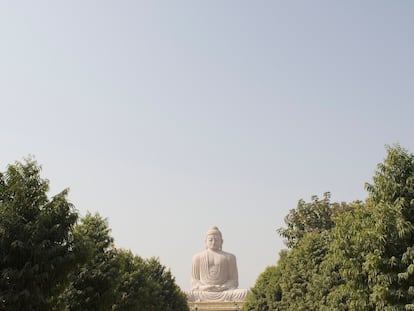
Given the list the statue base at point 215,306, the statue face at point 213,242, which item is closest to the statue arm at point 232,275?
the statue face at point 213,242

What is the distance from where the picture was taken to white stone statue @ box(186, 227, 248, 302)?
183ft

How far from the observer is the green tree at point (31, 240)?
561 inches

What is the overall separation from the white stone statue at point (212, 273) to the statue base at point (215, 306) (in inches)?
40.3

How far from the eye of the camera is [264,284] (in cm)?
4206

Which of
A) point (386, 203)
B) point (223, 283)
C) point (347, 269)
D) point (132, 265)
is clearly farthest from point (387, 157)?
point (223, 283)

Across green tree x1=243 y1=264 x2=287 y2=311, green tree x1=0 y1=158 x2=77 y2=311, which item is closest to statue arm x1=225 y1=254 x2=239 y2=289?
green tree x1=243 y1=264 x2=287 y2=311

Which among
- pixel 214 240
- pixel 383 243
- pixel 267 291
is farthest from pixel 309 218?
pixel 383 243

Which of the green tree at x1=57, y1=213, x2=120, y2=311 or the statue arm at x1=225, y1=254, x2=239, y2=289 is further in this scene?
the statue arm at x1=225, y1=254, x2=239, y2=289

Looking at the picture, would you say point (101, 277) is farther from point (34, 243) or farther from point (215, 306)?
point (215, 306)

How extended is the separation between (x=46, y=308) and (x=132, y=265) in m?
12.2

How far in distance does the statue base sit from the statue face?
755 centimetres

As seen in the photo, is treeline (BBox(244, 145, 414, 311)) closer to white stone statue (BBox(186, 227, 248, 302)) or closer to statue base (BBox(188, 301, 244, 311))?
statue base (BBox(188, 301, 244, 311))

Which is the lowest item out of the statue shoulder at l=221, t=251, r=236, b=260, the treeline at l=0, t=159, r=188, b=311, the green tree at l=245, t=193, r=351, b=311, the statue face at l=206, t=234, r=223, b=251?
the treeline at l=0, t=159, r=188, b=311

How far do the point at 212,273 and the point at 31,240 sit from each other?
44974 millimetres
